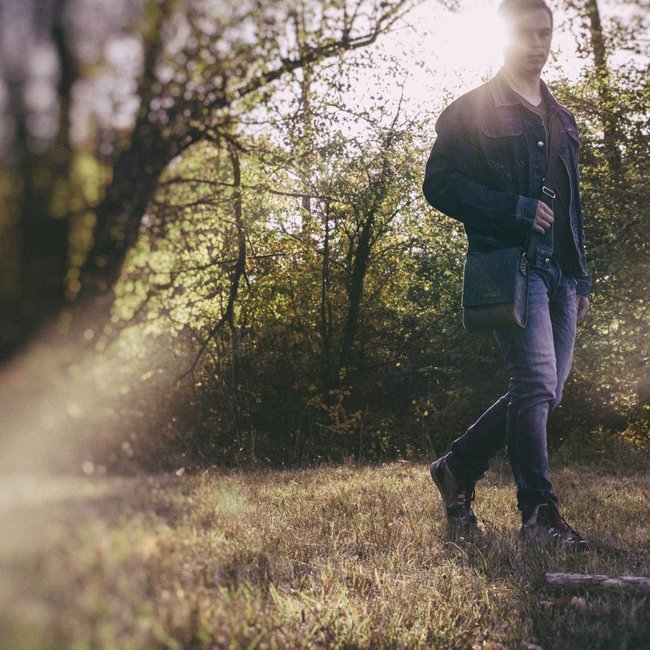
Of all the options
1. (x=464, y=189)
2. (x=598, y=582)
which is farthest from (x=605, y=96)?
(x=598, y=582)

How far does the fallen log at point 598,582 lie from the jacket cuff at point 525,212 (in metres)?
1.61

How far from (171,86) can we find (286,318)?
29.3 feet

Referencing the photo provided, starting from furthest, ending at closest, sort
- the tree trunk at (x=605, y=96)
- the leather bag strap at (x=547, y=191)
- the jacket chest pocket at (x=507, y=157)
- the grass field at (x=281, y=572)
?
1. the tree trunk at (x=605, y=96)
2. the jacket chest pocket at (x=507, y=157)
3. the leather bag strap at (x=547, y=191)
4. the grass field at (x=281, y=572)

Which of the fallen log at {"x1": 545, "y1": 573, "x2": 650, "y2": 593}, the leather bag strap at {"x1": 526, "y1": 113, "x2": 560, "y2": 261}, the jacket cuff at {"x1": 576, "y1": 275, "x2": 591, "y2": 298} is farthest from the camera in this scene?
the jacket cuff at {"x1": 576, "y1": 275, "x2": 591, "y2": 298}

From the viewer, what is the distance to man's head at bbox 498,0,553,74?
3.45 metres

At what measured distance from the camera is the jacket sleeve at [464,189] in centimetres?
338

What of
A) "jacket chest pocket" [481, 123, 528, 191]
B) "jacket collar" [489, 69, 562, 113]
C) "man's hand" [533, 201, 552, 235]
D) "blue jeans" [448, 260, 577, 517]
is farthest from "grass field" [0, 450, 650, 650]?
"jacket collar" [489, 69, 562, 113]

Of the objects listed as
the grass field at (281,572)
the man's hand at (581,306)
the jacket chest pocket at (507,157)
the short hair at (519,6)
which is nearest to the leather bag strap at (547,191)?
the jacket chest pocket at (507,157)

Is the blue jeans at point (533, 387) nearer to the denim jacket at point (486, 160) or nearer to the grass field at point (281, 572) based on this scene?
the denim jacket at point (486, 160)

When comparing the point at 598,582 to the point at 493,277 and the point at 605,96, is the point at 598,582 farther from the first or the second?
the point at 605,96

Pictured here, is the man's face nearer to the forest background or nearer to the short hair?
the short hair

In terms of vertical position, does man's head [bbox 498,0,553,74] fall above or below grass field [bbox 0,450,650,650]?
above

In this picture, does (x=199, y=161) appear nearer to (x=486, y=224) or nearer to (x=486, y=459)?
(x=486, y=224)

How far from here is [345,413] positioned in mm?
11320
